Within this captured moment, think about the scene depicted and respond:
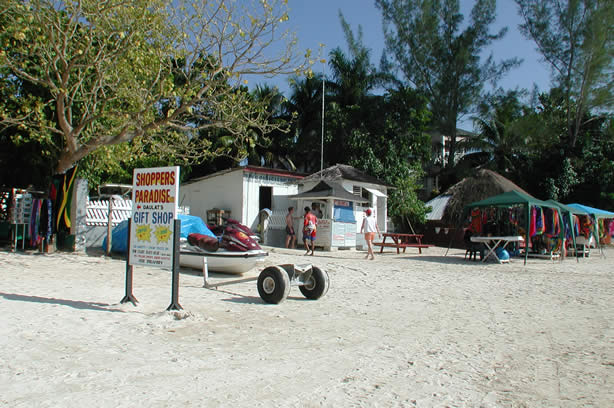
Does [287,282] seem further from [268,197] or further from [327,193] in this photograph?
[268,197]

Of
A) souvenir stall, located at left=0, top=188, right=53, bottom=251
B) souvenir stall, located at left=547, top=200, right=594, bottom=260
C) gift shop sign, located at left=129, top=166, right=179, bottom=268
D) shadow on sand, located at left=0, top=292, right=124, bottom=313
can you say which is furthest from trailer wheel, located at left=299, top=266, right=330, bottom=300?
souvenir stall, located at left=547, top=200, right=594, bottom=260

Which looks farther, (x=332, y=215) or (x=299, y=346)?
(x=332, y=215)

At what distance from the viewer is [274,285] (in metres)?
7.32

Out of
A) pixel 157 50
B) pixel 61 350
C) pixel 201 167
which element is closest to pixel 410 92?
pixel 201 167

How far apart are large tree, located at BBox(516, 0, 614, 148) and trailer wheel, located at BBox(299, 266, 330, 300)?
3145 centimetres

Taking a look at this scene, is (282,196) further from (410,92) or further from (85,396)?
(85,396)

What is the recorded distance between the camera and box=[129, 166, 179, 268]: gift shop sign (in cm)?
637

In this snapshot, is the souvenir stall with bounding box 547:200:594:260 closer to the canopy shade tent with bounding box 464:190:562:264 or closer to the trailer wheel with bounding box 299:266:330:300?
the canopy shade tent with bounding box 464:190:562:264

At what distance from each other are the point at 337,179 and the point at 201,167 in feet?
47.2

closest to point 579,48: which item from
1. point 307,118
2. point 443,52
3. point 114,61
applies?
point 443,52

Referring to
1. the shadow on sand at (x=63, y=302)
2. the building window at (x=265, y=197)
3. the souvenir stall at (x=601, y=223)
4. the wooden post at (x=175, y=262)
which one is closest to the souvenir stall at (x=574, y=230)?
the souvenir stall at (x=601, y=223)

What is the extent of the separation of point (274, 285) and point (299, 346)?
230 centimetres

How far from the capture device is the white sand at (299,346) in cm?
363

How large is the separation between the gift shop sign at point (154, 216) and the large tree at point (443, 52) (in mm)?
32898
